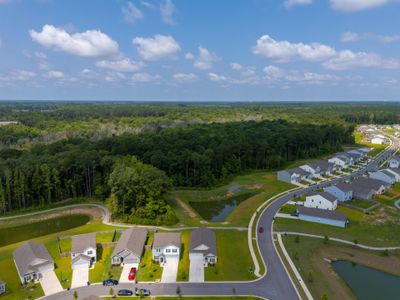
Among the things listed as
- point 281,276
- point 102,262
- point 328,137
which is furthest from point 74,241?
point 328,137

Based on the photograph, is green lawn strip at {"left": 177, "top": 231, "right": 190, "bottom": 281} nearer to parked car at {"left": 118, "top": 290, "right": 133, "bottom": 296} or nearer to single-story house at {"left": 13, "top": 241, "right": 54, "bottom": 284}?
parked car at {"left": 118, "top": 290, "right": 133, "bottom": 296}

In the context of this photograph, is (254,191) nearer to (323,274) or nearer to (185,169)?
(185,169)

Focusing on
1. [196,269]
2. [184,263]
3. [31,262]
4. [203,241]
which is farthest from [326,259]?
[31,262]

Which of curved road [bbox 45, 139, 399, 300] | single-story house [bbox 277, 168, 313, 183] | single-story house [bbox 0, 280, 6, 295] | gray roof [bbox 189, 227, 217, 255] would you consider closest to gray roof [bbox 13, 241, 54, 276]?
single-story house [bbox 0, 280, 6, 295]

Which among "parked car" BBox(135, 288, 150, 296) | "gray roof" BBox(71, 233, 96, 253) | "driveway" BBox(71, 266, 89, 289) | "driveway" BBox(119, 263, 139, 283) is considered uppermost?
"gray roof" BBox(71, 233, 96, 253)

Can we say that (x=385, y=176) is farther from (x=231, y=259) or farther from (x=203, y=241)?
(x=203, y=241)
